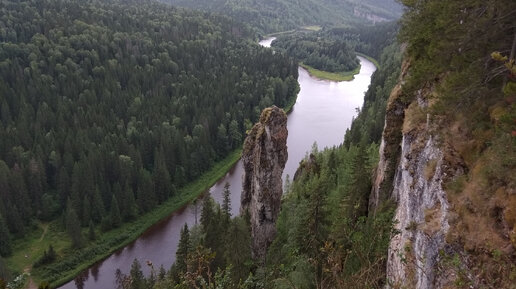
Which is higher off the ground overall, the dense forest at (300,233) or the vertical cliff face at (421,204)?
the vertical cliff face at (421,204)

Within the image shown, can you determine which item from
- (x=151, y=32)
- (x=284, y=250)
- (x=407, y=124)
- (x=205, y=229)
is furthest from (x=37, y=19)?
(x=407, y=124)

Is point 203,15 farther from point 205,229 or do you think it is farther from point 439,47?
point 439,47

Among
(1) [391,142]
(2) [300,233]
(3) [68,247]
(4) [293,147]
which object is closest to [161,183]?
(3) [68,247]

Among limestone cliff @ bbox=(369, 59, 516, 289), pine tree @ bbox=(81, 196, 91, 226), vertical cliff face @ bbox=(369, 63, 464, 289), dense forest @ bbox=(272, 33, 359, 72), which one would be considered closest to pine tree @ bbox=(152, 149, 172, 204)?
pine tree @ bbox=(81, 196, 91, 226)

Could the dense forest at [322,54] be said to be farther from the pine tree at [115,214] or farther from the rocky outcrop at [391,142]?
the rocky outcrop at [391,142]

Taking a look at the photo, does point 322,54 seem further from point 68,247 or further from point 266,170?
point 266,170

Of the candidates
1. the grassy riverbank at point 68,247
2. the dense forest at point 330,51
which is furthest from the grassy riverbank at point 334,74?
the grassy riverbank at point 68,247
